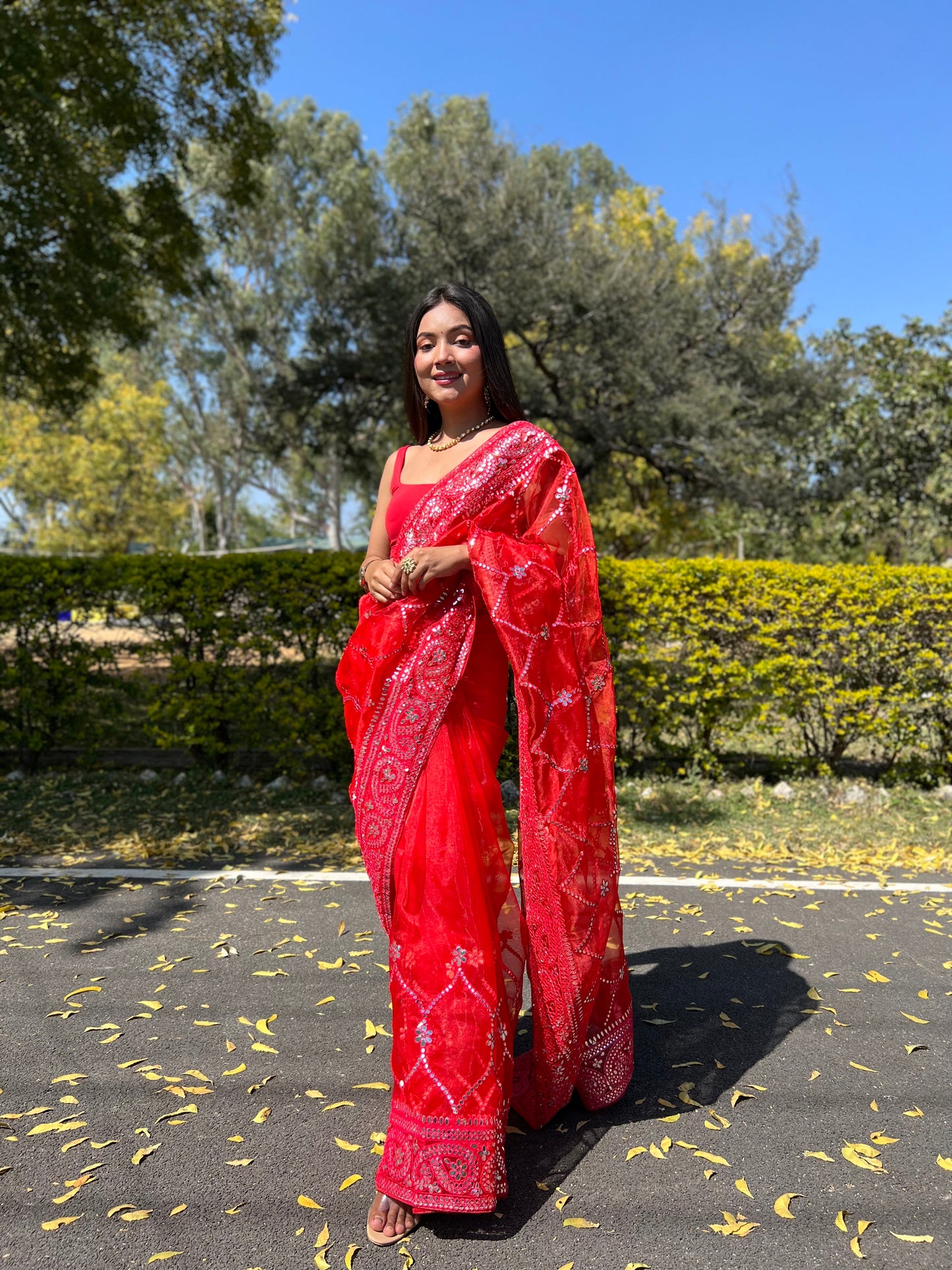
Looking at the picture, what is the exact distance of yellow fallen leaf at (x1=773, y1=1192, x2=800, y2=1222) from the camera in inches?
89.1

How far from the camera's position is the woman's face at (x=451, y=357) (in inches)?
103

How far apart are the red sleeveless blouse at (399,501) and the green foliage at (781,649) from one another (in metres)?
3.75

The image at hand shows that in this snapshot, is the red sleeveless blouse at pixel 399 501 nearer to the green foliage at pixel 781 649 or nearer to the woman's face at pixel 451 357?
the woman's face at pixel 451 357

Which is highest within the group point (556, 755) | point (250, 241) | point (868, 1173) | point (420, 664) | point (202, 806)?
point (250, 241)

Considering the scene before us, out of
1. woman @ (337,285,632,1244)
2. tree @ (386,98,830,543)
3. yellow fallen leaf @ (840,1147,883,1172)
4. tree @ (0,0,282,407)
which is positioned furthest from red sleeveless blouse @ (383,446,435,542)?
tree @ (386,98,830,543)

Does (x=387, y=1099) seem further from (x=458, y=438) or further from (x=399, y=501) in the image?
(x=458, y=438)

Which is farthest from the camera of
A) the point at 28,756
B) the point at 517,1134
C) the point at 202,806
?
the point at 28,756

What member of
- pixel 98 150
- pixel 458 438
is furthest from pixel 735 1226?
pixel 98 150

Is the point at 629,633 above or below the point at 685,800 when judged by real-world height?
above

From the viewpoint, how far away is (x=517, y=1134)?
2.64m

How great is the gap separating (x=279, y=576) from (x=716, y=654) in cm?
310

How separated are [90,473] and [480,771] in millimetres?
35617

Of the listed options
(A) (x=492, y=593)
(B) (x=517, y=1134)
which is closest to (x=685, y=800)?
(B) (x=517, y=1134)

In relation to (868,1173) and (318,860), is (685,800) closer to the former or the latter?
(318,860)
